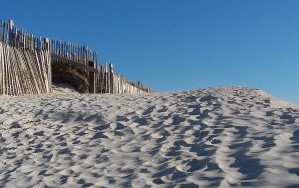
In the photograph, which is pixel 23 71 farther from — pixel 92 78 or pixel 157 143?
pixel 157 143

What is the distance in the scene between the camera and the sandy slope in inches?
188

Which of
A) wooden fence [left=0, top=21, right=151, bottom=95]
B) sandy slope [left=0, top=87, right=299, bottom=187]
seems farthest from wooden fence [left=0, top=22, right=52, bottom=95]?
sandy slope [left=0, top=87, right=299, bottom=187]

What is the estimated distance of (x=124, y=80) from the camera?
2114 centimetres

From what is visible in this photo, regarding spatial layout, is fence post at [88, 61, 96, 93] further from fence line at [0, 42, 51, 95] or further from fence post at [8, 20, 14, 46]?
fence post at [8, 20, 14, 46]

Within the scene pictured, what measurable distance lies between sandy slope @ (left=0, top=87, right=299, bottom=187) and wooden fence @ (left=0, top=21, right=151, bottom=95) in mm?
3023

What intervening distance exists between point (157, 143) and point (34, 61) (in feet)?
29.2

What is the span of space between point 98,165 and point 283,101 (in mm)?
4467

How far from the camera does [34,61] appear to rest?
563 inches

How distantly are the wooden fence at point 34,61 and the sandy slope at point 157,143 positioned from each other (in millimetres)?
3023

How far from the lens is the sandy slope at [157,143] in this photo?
477cm

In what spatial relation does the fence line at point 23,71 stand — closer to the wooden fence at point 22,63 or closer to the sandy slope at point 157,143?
the wooden fence at point 22,63

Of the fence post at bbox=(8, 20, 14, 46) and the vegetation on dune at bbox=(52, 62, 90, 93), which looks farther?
the vegetation on dune at bbox=(52, 62, 90, 93)

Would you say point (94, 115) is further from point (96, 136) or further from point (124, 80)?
point (124, 80)

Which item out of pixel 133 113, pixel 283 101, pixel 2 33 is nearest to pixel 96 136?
pixel 133 113
